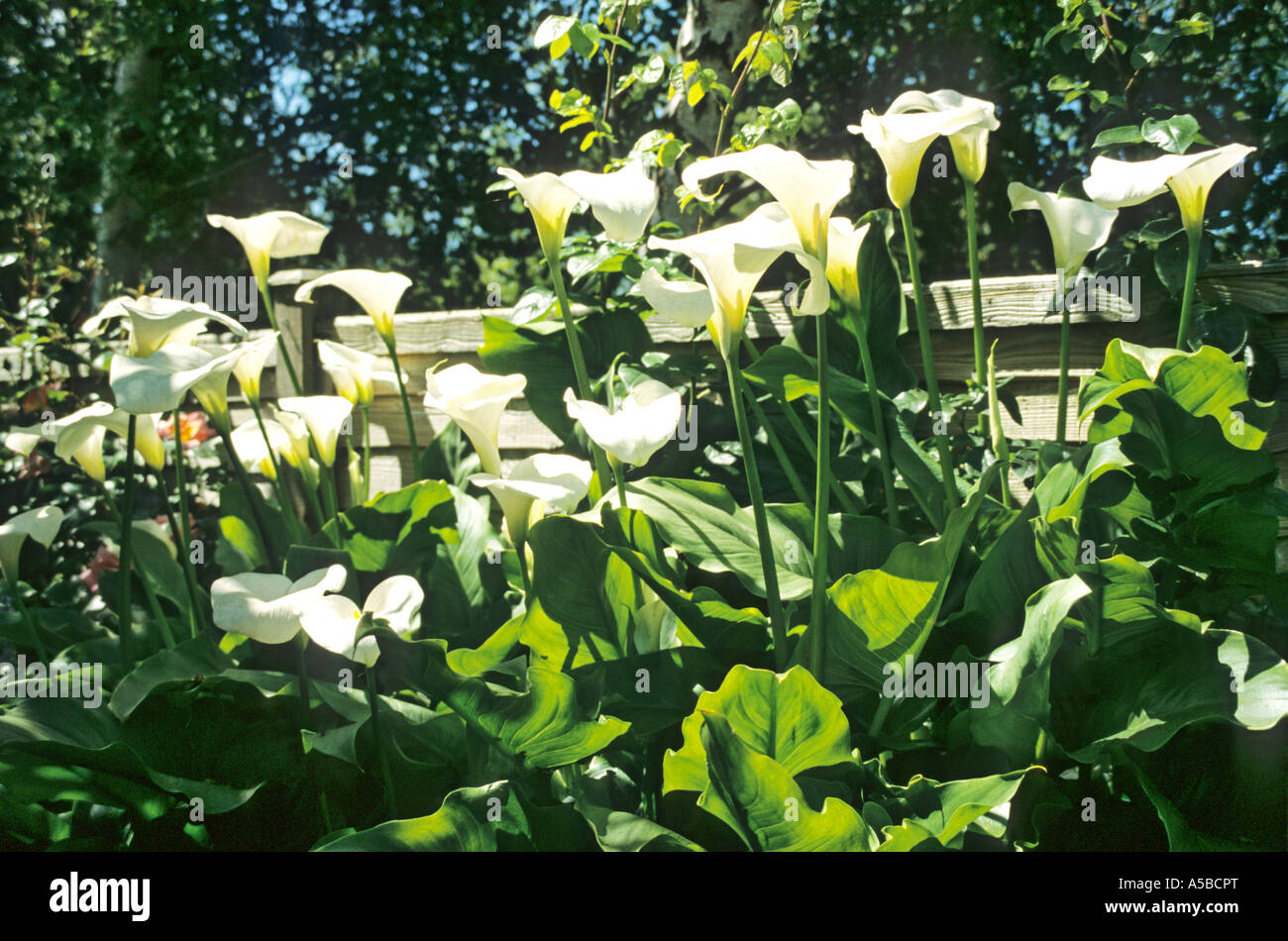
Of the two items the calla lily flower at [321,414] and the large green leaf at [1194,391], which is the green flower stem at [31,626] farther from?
the large green leaf at [1194,391]

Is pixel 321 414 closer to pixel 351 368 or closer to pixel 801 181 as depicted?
pixel 351 368

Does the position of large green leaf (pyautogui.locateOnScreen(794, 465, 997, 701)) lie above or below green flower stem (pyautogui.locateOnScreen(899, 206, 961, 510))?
below

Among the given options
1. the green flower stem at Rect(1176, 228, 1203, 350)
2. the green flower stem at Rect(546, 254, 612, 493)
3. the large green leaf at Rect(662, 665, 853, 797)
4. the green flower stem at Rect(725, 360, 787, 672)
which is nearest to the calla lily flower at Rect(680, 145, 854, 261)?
the green flower stem at Rect(725, 360, 787, 672)

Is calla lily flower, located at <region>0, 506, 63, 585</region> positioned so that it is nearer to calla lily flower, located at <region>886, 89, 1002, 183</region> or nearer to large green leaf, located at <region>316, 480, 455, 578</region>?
large green leaf, located at <region>316, 480, 455, 578</region>

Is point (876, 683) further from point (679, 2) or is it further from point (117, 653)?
point (679, 2)

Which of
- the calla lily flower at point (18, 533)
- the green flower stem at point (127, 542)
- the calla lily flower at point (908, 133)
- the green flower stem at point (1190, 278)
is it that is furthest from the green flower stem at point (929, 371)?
the calla lily flower at point (18, 533)

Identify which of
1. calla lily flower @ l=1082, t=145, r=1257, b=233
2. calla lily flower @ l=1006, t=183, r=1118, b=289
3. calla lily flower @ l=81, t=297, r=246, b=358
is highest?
calla lily flower @ l=1082, t=145, r=1257, b=233

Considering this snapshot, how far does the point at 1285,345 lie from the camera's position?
1310mm

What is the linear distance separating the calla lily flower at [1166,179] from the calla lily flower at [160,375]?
32.6 inches

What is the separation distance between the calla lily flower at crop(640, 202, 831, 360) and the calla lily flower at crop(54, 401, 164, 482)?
0.64 m

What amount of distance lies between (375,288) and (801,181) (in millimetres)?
654

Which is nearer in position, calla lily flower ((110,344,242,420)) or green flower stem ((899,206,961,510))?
calla lily flower ((110,344,242,420))

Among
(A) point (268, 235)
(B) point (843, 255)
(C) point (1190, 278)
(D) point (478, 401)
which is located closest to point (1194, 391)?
(C) point (1190, 278)

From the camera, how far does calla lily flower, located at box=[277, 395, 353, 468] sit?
1154mm
